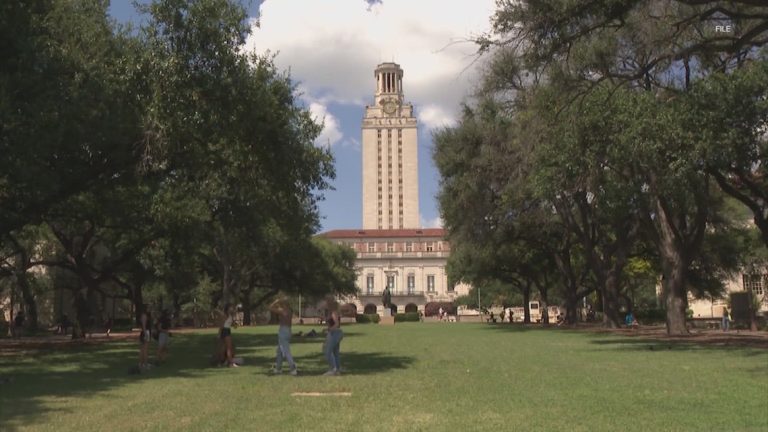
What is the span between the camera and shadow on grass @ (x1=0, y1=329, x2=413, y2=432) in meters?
10.7

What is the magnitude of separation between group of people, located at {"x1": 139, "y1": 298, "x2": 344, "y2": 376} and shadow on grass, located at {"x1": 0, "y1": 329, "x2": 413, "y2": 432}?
46cm

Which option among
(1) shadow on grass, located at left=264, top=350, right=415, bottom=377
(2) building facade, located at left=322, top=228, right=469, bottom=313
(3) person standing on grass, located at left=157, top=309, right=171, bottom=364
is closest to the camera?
(1) shadow on grass, located at left=264, top=350, right=415, bottom=377

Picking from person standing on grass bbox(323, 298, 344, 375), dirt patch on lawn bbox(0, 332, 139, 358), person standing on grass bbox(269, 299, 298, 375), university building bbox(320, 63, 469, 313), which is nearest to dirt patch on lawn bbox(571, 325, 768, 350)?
person standing on grass bbox(323, 298, 344, 375)

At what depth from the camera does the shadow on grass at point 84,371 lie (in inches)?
423

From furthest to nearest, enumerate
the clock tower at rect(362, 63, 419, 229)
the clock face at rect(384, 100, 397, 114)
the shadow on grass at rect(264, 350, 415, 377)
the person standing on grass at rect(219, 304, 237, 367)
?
the clock face at rect(384, 100, 397, 114) → the clock tower at rect(362, 63, 419, 229) → the person standing on grass at rect(219, 304, 237, 367) → the shadow on grass at rect(264, 350, 415, 377)

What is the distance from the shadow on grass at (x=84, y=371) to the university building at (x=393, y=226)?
11432cm

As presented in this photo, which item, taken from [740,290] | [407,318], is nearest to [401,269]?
[407,318]

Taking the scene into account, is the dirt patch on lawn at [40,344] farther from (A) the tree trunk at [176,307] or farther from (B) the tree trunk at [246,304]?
(B) the tree trunk at [246,304]

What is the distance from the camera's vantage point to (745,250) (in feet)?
155

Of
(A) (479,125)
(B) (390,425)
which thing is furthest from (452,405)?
(A) (479,125)

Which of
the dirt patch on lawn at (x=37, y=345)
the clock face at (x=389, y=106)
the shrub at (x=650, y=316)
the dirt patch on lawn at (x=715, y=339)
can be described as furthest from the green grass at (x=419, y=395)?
the clock face at (x=389, y=106)

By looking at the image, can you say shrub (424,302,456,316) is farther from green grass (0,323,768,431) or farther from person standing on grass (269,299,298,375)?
person standing on grass (269,299,298,375)

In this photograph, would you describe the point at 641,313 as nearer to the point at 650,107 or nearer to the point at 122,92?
the point at 650,107

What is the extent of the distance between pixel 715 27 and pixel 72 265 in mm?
30788
